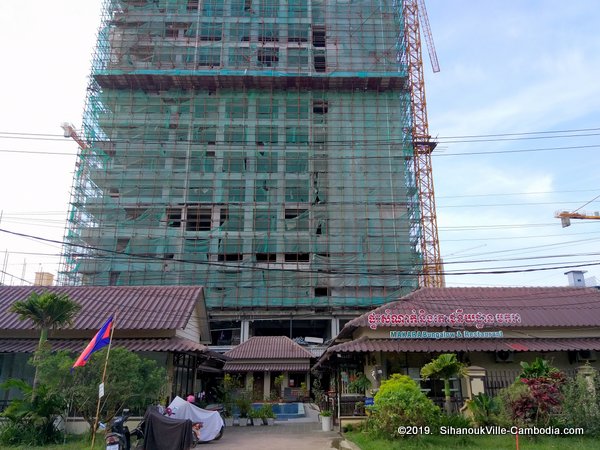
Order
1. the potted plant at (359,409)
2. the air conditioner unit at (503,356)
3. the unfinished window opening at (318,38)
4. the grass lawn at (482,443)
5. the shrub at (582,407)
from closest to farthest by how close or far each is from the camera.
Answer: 1. the grass lawn at (482,443)
2. the shrub at (582,407)
3. the potted plant at (359,409)
4. the air conditioner unit at (503,356)
5. the unfinished window opening at (318,38)

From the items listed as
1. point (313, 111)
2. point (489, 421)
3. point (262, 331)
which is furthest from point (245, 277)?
point (489, 421)

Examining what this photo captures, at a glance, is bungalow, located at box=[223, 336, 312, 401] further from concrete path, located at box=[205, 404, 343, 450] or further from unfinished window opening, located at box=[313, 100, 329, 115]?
unfinished window opening, located at box=[313, 100, 329, 115]

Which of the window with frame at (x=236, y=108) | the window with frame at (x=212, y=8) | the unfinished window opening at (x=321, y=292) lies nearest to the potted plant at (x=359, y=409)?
the unfinished window opening at (x=321, y=292)

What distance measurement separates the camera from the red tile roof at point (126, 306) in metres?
19.5

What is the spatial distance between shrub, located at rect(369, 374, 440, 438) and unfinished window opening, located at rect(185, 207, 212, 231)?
37493mm

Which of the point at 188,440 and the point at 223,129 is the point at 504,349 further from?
the point at 223,129

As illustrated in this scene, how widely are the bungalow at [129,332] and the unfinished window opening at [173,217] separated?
2705 centimetres

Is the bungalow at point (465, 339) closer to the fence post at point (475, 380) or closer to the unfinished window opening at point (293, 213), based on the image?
the fence post at point (475, 380)

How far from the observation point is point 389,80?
53750 millimetres

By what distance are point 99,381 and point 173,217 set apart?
37.4 m

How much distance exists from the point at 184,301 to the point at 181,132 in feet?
113

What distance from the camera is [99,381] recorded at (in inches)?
570

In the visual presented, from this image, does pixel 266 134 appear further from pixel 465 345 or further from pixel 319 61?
pixel 465 345

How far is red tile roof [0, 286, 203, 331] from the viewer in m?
19.5
